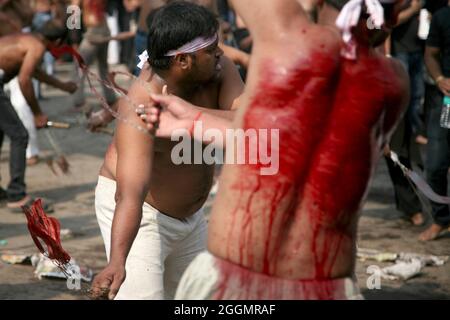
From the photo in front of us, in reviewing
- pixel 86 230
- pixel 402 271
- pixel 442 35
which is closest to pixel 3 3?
pixel 86 230

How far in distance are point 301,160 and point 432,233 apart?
15.5 feet

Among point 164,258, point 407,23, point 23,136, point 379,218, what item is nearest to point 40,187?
point 23,136

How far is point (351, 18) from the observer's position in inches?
111

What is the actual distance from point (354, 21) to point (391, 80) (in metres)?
0.25

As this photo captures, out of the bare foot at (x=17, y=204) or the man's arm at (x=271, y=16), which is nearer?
the man's arm at (x=271, y=16)

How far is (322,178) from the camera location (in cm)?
292

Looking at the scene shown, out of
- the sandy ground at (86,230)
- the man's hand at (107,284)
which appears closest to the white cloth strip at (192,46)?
the man's hand at (107,284)

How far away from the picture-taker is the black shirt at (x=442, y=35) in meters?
7.29

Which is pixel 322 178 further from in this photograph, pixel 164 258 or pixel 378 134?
pixel 164 258

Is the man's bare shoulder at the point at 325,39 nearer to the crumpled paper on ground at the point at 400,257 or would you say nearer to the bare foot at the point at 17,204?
the crumpled paper on ground at the point at 400,257

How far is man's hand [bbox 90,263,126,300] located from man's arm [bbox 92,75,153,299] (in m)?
0.11

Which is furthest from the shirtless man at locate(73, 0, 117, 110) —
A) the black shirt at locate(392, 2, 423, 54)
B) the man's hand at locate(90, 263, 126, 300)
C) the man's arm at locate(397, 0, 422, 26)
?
the man's hand at locate(90, 263, 126, 300)

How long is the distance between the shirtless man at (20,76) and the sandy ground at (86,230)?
265mm

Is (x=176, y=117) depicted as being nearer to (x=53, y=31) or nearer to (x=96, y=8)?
(x=53, y=31)
